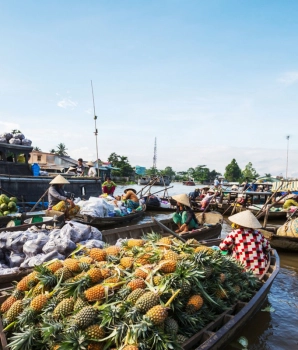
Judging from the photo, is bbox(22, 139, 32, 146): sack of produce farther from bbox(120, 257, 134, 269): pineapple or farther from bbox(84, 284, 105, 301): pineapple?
bbox(84, 284, 105, 301): pineapple

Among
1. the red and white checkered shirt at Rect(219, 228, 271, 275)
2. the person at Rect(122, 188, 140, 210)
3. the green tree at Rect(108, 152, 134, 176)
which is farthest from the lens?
the green tree at Rect(108, 152, 134, 176)

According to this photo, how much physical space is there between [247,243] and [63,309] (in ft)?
10.8

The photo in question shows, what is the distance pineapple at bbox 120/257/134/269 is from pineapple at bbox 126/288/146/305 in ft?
1.83

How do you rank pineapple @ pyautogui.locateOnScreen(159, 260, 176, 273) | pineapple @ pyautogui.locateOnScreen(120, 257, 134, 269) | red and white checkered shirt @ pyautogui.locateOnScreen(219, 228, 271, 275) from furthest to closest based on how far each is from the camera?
red and white checkered shirt @ pyautogui.locateOnScreen(219, 228, 271, 275) → pineapple @ pyautogui.locateOnScreen(120, 257, 134, 269) → pineapple @ pyautogui.locateOnScreen(159, 260, 176, 273)

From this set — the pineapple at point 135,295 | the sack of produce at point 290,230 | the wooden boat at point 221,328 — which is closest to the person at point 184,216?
the wooden boat at point 221,328

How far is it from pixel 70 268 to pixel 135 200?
1237 cm

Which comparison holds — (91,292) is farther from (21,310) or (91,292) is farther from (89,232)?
(89,232)

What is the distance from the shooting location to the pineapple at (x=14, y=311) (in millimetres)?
3033

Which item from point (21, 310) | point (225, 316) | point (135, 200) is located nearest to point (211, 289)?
point (225, 316)

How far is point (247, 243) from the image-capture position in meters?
5.00

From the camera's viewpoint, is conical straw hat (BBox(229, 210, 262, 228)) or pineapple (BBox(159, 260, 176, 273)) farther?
conical straw hat (BBox(229, 210, 262, 228))

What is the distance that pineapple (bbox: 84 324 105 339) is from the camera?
8.34ft

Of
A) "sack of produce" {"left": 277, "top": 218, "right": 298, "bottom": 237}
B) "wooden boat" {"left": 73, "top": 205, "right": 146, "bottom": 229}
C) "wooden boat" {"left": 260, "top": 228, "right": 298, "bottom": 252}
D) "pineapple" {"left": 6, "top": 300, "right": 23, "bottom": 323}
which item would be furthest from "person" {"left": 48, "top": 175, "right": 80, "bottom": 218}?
"sack of produce" {"left": 277, "top": 218, "right": 298, "bottom": 237}

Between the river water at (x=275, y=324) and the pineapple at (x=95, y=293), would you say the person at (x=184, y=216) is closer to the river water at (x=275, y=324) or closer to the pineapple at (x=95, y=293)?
the river water at (x=275, y=324)
